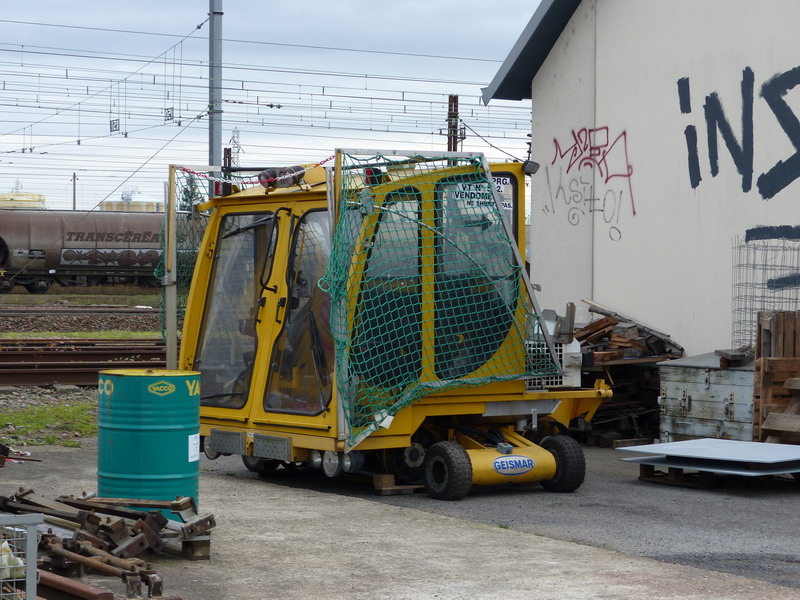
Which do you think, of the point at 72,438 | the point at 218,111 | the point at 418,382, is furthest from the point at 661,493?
the point at 218,111

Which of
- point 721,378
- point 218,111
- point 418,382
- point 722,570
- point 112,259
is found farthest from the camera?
point 112,259

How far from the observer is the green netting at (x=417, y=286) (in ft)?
27.6

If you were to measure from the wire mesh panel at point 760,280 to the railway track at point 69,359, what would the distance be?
888 centimetres

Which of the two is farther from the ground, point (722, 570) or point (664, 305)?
point (664, 305)

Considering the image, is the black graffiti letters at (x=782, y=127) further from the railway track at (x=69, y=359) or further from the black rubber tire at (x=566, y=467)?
the railway track at (x=69, y=359)

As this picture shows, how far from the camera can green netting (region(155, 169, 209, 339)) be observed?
10227 mm

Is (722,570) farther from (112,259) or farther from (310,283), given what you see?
(112,259)

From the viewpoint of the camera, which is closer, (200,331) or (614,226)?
(200,331)

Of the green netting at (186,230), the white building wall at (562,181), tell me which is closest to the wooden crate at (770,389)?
the white building wall at (562,181)

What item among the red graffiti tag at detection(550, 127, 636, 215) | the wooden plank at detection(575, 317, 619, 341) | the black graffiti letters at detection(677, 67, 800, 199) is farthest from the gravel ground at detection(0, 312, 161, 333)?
the black graffiti letters at detection(677, 67, 800, 199)

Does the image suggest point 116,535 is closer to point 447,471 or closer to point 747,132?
point 447,471

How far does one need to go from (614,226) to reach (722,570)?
7679 millimetres

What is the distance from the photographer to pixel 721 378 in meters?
10.8

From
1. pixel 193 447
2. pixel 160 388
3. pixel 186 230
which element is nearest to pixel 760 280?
pixel 186 230
